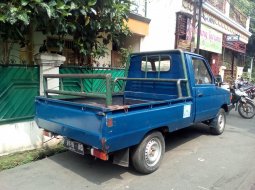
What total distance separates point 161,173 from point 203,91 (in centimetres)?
206

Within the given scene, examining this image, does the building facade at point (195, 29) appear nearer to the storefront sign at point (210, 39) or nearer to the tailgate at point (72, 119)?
the storefront sign at point (210, 39)

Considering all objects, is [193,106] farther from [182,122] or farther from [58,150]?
[58,150]

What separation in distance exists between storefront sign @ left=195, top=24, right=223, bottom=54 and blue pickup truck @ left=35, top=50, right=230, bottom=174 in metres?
8.38

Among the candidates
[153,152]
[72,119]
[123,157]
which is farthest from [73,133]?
[153,152]

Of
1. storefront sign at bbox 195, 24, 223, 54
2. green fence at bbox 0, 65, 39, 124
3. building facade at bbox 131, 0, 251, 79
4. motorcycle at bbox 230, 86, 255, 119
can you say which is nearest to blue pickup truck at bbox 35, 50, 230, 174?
green fence at bbox 0, 65, 39, 124

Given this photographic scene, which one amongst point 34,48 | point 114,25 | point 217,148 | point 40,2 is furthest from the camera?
point 34,48

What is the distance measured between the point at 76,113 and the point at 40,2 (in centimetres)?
213

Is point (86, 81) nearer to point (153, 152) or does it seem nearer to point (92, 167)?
point (92, 167)

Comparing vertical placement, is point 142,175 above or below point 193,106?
below

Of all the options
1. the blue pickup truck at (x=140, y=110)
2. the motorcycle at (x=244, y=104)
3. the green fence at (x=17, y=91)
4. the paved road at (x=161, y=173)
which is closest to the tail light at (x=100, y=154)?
the blue pickup truck at (x=140, y=110)

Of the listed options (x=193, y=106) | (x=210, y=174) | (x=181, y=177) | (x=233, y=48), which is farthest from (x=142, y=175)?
(x=233, y=48)

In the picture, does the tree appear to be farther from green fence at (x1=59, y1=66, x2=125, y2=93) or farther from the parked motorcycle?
the parked motorcycle

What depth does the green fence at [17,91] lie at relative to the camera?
213 inches

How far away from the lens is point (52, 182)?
4.30m
